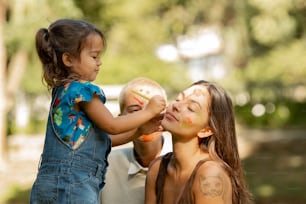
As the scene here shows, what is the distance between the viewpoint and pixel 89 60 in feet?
6.16

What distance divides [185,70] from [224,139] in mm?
14286

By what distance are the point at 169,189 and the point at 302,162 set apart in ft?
28.9

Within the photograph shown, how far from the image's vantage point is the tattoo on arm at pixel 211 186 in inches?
70.8

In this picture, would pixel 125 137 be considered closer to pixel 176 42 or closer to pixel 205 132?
pixel 205 132

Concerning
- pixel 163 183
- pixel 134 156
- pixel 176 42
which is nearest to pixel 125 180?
pixel 134 156

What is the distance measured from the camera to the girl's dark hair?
1.91 m

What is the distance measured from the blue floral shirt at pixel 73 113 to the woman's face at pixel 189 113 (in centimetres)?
20

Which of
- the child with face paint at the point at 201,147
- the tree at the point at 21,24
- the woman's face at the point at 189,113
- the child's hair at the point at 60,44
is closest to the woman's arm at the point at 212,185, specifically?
the child with face paint at the point at 201,147

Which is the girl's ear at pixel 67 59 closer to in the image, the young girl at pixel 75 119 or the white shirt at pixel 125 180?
the young girl at pixel 75 119

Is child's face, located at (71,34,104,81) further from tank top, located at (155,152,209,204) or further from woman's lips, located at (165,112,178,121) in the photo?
tank top, located at (155,152,209,204)

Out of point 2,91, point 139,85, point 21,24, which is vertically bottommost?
point 139,85

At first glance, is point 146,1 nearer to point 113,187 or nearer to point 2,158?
point 2,158

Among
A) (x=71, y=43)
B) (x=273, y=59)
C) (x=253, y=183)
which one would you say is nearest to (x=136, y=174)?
(x=71, y=43)

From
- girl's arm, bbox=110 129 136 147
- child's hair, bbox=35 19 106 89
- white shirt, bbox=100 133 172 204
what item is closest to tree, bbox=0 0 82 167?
white shirt, bbox=100 133 172 204
